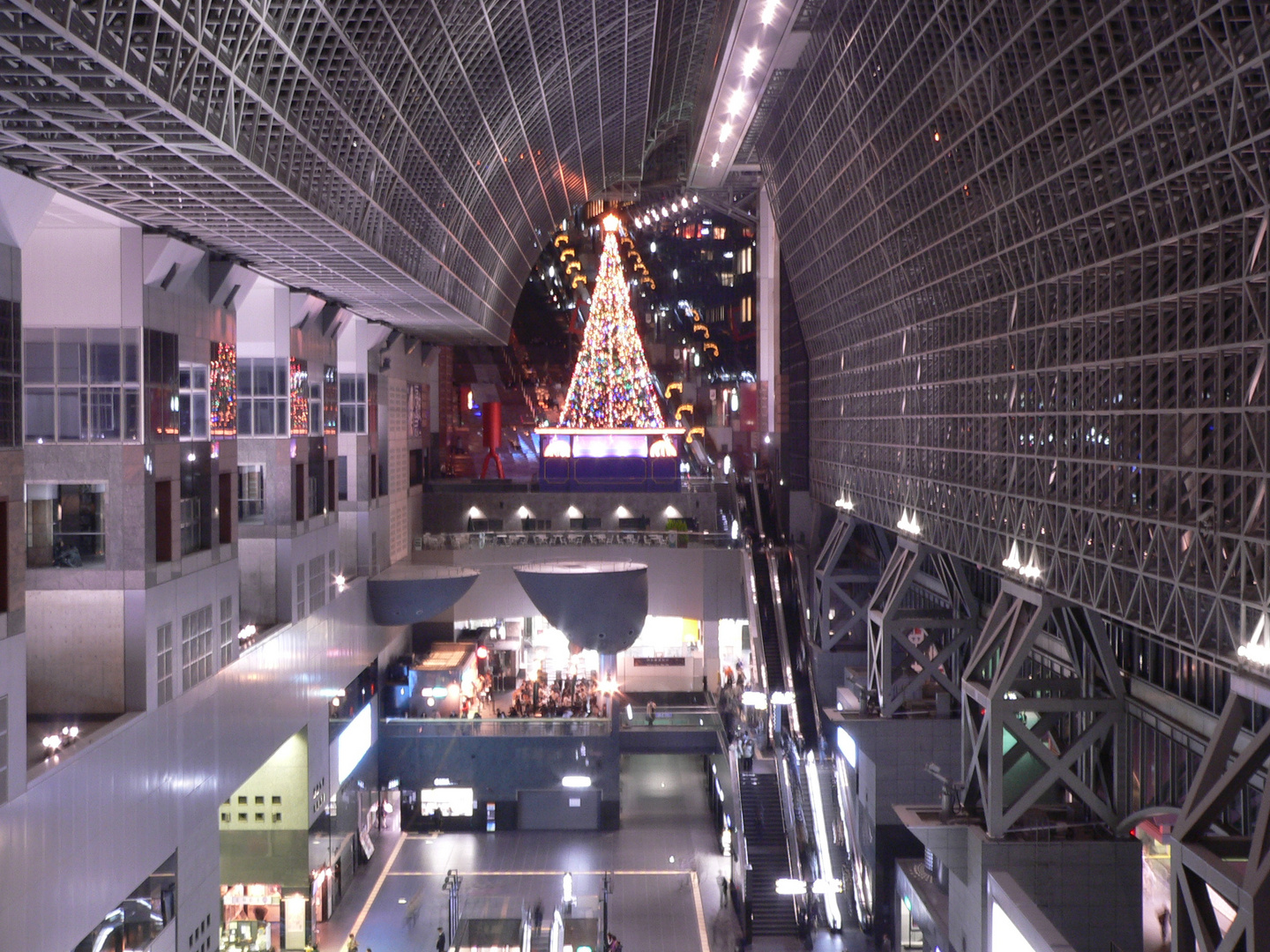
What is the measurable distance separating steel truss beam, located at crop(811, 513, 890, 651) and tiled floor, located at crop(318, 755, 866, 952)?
22.8 ft

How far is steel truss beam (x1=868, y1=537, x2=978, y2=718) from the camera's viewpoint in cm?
2933

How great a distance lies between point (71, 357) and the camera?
1850 cm

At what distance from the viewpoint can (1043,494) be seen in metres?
17.9

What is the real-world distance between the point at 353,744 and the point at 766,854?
1215cm

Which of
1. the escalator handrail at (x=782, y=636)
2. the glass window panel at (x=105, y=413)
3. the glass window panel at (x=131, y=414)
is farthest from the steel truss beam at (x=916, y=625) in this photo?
the glass window panel at (x=105, y=413)

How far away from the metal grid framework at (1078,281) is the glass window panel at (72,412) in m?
14.6

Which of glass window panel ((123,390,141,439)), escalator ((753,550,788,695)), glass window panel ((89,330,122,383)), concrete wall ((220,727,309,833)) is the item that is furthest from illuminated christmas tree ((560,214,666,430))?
glass window panel ((89,330,122,383))

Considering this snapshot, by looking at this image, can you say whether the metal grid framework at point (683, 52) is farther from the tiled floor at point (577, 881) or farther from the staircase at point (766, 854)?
the tiled floor at point (577, 881)

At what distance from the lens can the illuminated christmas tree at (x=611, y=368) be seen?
4447 cm

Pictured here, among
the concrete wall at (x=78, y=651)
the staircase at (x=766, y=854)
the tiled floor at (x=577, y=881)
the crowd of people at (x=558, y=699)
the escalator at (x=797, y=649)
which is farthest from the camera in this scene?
the crowd of people at (x=558, y=699)

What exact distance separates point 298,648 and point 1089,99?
21.4 metres

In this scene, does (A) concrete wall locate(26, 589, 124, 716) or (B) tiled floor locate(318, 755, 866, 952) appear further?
(B) tiled floor locate(318, 755, 866, 952)

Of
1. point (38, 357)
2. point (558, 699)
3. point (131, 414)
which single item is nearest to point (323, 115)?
point (131, 414)

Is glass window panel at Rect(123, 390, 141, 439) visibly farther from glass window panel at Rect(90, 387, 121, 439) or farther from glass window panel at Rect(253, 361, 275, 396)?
glass window panel at Rect(253, 361, 275, 396)
